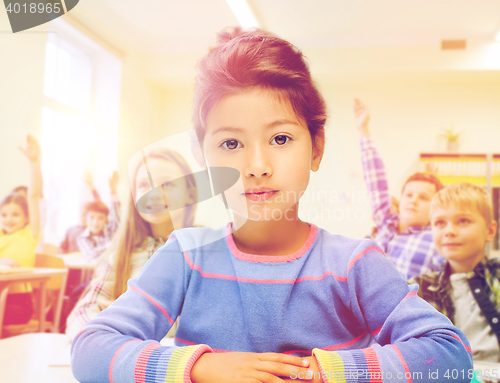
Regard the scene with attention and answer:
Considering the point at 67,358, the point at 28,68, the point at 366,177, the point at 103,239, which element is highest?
the point at 28,68

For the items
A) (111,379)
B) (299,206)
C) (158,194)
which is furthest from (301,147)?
(111,379)

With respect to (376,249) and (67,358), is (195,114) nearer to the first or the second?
(376,249)

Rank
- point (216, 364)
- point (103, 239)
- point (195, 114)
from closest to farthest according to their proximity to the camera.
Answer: point (216, 364), point (195, 114), point (103, 239)

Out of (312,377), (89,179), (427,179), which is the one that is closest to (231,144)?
(312,377)

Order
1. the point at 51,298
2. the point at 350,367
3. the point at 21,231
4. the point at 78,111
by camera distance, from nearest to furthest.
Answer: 1. the point at 350,367
2. the point at 78,111
3. the point at 21,231
4. the point at 51,298

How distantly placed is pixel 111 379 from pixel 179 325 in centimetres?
10

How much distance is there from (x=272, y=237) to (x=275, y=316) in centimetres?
10

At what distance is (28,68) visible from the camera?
0.59m

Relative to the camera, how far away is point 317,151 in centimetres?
45

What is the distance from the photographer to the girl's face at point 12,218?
2.12ft

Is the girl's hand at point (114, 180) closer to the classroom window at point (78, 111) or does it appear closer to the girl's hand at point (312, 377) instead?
the classroom window at point (78, 111)

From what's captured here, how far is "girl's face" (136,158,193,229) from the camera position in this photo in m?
0.47

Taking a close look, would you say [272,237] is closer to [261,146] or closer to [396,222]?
[261,146]

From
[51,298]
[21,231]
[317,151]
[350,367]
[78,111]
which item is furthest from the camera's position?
[51,298]
